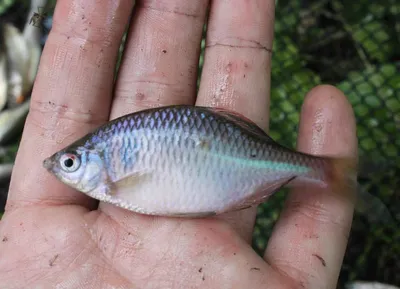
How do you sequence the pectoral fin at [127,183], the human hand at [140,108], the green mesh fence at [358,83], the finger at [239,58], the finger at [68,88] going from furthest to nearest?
1. the green mesh fence at [358,83]
2. the finger at [239,58]
3. the finger at [68,88]
4. the pectoral fin at [127,183]
5. the human hand at [140,108]

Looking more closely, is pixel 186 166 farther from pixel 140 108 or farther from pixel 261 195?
pixel 140 108

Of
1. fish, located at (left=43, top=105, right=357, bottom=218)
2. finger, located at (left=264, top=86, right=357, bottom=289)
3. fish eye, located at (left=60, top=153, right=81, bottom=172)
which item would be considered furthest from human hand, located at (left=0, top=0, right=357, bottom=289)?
fish eye, located at (left=60, top=153, right=81, bottom=172)

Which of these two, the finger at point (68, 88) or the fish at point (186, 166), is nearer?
the fish at point (186, 166)

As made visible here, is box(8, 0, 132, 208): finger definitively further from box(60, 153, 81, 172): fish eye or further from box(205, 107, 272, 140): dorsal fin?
box(205, 107, 272, 140): dorsal fin

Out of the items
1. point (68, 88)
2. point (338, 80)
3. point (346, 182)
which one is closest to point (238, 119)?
point (346, 182)

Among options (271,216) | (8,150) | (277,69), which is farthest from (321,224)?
Answer: (8,150)

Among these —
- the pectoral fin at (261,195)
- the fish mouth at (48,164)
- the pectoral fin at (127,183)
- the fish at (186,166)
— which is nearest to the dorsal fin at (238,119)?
the fish at (186,166)

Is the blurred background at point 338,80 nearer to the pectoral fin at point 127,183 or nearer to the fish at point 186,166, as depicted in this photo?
the fish at point 186,166
